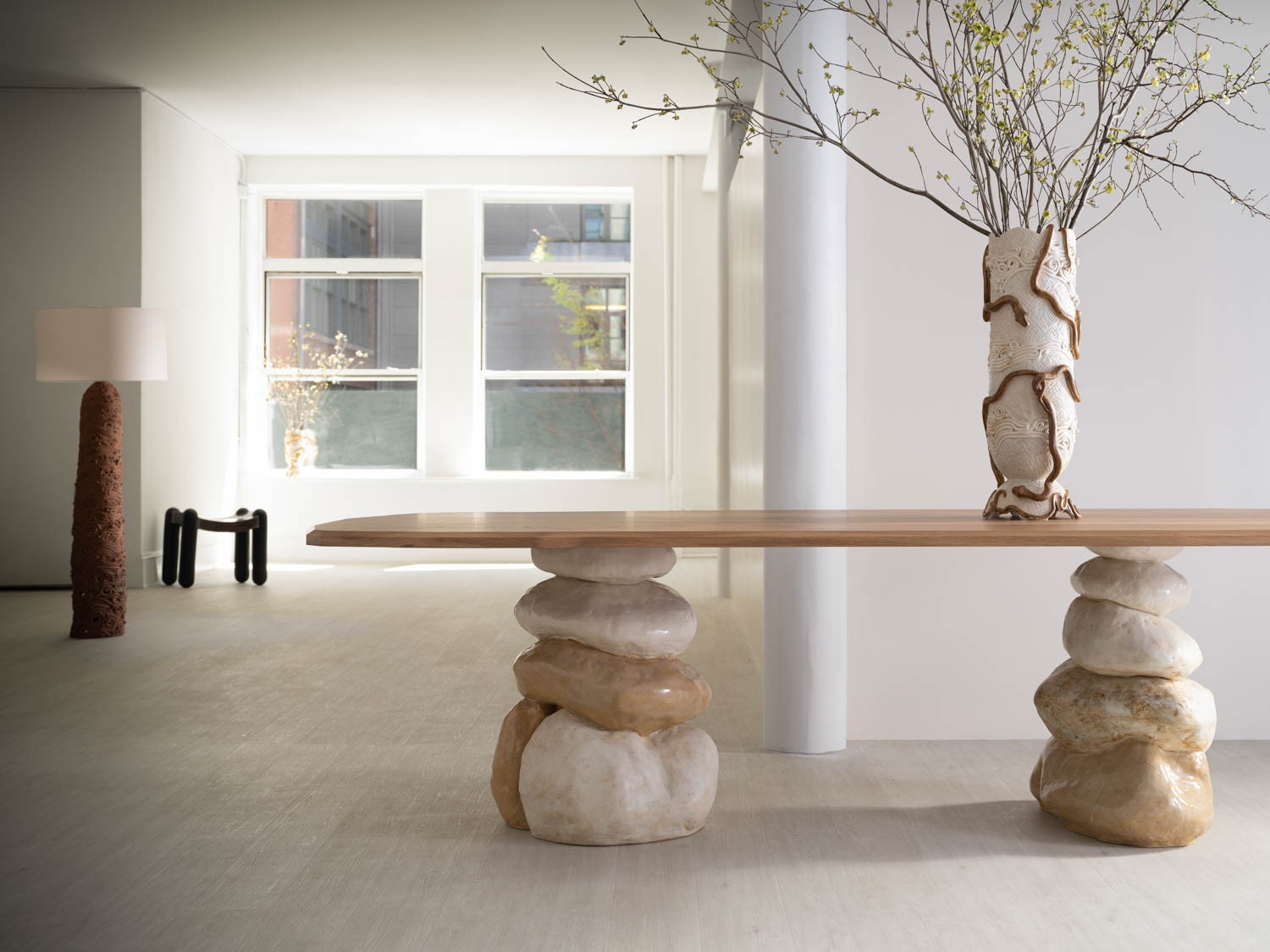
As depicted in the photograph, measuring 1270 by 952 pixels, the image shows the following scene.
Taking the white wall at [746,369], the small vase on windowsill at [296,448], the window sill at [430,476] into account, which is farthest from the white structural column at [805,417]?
the small vase on windowsill at [296,448]

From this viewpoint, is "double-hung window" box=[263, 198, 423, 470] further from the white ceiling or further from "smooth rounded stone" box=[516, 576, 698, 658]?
"smooth rounded stone" box=[516, 576, 698, 658]

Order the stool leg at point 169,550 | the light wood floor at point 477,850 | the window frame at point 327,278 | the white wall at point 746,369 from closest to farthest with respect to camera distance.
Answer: the light wood floor at point 477,850 < the white wall at point 746,369 < the stool leg at point 169,550 < the window frame at point 327,278

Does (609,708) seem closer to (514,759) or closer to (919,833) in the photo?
(514,759)

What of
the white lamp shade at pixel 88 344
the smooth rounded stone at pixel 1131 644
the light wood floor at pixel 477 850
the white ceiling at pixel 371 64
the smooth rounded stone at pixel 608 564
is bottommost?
the light wood floor at pixel 477 850

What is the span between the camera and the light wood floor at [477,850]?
194 centimetres

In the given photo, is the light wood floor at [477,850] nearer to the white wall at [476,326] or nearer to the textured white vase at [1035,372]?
the textured white vase at [1035,372]

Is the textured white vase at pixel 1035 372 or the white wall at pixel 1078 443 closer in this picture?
the textured white vase at pixel 1035 372

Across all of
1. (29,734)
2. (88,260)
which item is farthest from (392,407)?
(29,734)

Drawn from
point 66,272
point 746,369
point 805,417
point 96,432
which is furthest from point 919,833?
point 66,272

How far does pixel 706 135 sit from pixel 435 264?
2211 mm

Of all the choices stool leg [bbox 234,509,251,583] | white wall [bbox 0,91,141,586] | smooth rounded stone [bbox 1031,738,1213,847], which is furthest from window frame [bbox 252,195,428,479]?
smooth rounded stone [bbox 1031,738,1213,847]

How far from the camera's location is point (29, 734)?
10.6 ft

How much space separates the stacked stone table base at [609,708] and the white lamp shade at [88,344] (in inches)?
132

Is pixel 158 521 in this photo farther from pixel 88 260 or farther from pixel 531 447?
pixel 531 447
